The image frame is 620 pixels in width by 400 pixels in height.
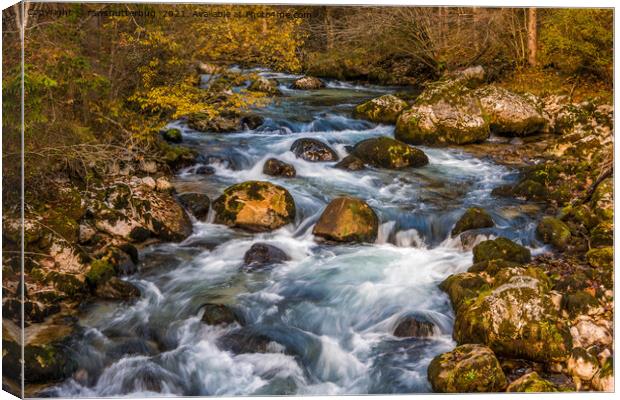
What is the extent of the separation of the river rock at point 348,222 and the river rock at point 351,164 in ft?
1.61

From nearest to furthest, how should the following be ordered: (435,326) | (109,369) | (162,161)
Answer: (109,369) < (435,326) < (162,161)

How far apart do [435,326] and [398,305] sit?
0.42m

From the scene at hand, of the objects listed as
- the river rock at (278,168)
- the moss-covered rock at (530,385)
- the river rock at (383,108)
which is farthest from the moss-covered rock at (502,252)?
the river rock at (278,168)

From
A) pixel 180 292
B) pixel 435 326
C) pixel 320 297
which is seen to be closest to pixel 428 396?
pixel 435 326

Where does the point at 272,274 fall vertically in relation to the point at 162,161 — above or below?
below

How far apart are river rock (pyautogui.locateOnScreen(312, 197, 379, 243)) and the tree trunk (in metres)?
2.38

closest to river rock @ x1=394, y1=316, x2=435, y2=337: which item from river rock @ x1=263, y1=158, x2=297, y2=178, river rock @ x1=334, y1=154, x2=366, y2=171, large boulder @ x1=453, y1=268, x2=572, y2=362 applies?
large boulder @ x1=453, y1=268, x2=572, y2=362

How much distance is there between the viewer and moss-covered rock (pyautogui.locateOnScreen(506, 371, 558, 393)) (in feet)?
22.7

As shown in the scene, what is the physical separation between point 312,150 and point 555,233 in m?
2.93

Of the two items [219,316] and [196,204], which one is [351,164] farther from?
[219,316]

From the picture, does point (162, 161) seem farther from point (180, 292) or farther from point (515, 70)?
point (515, 70)

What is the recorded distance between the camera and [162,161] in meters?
8.24

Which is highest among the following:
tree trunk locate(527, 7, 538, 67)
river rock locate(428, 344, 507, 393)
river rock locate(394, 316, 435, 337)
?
tree trunk locate(527, 7, 538, 67)

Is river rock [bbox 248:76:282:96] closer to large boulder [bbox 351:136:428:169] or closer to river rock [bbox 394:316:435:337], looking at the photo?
large boulder [bbox 351:136:428:169]
